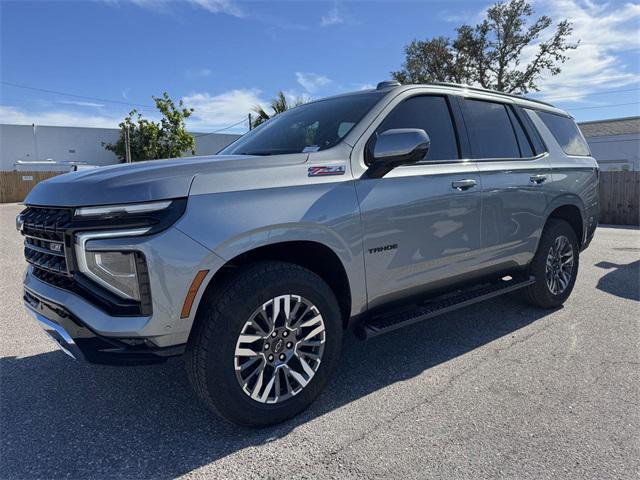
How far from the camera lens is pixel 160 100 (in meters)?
34.7

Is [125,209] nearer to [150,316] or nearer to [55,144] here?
[150,316]

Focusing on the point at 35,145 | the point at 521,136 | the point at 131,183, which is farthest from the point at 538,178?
the point at 35,145

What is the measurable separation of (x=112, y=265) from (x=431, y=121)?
2.51 m

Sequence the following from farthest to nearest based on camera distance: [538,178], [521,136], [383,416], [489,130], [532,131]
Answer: [532,131]
[521,136]
[538,178]
[489,130]
[383,416]

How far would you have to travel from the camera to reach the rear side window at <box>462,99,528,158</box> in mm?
3805

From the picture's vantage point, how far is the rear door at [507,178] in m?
3.76

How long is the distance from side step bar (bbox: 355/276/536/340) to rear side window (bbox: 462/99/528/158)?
1.16 m

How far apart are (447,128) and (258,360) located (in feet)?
7.69

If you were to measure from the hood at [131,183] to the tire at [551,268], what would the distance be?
120 inches

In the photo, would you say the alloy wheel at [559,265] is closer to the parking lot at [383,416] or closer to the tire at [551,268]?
the tire at [551,268]

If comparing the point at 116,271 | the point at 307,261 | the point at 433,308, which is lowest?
the point at 433,308

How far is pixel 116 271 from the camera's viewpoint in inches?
86.9

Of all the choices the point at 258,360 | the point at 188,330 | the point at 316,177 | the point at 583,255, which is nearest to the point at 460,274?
the point at 316,177

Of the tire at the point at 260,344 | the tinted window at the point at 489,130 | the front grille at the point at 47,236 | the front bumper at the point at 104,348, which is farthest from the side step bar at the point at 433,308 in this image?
the front grille at the point at 47,236
